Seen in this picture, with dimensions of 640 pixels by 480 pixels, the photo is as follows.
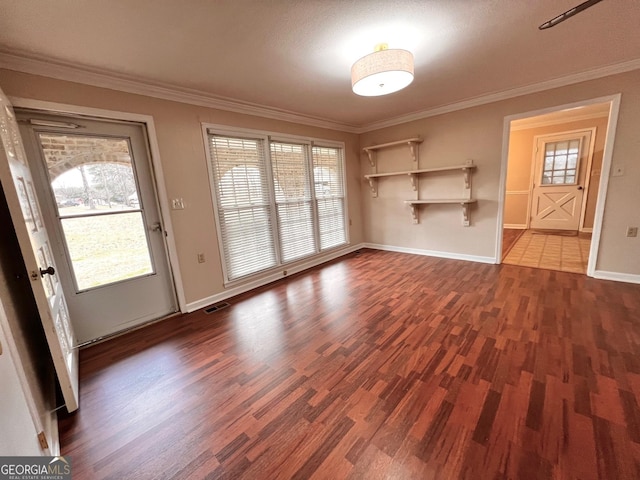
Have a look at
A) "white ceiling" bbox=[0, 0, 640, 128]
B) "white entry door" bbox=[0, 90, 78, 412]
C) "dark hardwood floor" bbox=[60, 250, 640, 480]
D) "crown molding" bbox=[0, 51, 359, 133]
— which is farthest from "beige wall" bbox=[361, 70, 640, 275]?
"white entry door" bbox=[0, 90, 78, 412]

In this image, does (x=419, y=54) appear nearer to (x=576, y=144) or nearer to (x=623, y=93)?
(x=623, y=93)

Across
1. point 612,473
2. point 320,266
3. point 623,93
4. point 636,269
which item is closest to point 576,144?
point 623,93

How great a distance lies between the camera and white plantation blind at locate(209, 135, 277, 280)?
124 inches

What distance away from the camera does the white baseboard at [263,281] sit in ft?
10.0

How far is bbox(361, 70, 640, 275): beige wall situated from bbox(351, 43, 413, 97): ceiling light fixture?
2.26 meters

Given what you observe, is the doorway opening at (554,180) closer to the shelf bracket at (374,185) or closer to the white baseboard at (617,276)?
the white baseboard at (617,276)

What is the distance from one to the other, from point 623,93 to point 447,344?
11.1ft

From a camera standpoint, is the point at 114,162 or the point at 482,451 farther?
the point at 114,162

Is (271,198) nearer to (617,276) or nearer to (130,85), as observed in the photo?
(130,85)

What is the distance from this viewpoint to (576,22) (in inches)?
75.2

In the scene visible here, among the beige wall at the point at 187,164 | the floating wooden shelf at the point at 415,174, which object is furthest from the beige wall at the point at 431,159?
the floating wooden shelf at the point at 415,174

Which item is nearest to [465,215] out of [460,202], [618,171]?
[460,202]

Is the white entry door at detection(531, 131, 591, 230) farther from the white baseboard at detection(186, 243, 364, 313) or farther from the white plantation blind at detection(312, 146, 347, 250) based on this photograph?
the white plantation blind at detection(312, 146, 347, 250)

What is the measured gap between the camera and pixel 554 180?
568 cm
